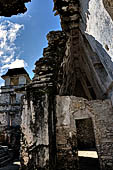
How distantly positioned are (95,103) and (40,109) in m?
2.47

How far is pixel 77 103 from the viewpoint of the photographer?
453 centimetres

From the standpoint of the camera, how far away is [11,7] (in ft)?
6.94

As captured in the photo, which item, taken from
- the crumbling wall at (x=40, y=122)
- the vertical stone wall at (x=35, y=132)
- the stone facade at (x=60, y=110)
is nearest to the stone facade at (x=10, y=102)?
the stone facade at (x=60, y=110)

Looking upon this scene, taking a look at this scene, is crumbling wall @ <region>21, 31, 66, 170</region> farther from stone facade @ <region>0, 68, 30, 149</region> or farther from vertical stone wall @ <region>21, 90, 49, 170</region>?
stone facade @ <region>0, 68, 30, 149</region>

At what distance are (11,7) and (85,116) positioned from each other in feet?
13.6

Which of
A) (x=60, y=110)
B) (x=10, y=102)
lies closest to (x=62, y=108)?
(x=60, y=110)

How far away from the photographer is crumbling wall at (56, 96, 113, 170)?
365 cm

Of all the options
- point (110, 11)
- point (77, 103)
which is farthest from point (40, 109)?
point (110, 11)

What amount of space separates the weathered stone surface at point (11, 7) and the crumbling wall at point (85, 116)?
274 centimetres

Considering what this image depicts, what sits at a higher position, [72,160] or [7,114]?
[7,114]

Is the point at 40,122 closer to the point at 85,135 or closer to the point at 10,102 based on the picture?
the point at 85,135

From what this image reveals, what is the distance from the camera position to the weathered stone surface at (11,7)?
6.79 feet

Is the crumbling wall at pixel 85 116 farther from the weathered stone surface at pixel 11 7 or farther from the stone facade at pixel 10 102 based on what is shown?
the stone facade at pixel 10 102

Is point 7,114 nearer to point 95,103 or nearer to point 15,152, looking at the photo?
point 15,152
